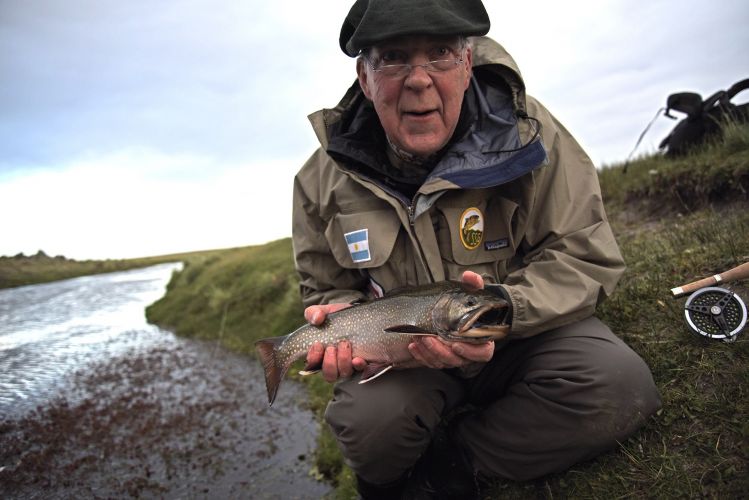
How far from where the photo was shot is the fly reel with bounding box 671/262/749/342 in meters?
3.06

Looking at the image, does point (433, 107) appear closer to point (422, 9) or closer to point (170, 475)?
point (422, 9)

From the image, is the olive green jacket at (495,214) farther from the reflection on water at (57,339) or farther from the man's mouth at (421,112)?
the reflection on water at (57,339)

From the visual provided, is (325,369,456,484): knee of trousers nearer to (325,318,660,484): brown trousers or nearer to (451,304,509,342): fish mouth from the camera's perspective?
(325,318,660,484): brown trousers

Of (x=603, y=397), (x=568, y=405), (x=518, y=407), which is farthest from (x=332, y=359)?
(x=603, y=397)

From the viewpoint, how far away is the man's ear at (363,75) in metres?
3.65

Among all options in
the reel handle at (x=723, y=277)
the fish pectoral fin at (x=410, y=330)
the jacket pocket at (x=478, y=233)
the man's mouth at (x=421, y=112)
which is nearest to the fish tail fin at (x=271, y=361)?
the fish pectoral fin at (x=410, y=330)

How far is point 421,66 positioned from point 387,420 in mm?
2368

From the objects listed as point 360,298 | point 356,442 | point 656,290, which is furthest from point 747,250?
point 356,442

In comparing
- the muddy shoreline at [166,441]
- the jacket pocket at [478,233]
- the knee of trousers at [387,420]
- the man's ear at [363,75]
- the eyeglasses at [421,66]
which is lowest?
the muddy shoreline at [166,441]

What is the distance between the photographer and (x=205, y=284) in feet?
59.4

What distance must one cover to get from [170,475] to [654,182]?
732 cm

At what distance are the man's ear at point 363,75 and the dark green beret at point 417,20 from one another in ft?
1.08

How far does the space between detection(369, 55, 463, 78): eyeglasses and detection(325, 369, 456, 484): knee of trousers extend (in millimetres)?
2073

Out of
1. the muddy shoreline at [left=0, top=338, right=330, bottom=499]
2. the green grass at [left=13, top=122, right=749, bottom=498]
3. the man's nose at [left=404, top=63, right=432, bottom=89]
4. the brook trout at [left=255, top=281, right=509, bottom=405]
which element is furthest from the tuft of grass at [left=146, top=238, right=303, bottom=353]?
the man's nose at [left=404, top=63, right=432, bottom=89]
